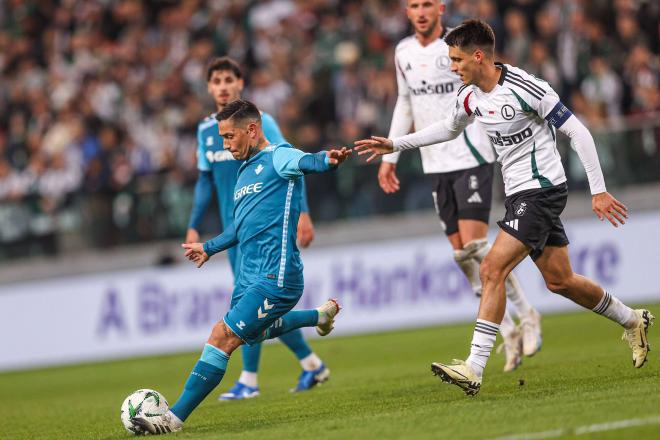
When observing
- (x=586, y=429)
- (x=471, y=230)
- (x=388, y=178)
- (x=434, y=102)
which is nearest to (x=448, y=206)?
(x=471, y=230)

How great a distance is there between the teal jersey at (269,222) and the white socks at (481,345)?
4.12ft

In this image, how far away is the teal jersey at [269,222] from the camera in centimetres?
765

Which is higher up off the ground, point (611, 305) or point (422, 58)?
point (422, 58)

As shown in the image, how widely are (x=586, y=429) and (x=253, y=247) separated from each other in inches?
107

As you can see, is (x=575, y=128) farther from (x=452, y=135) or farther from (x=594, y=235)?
(x=594, y=235)

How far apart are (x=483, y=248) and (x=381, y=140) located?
2094 millimetres

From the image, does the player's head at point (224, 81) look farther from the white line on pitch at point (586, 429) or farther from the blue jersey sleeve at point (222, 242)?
the white line on pitch at point (586, 429)

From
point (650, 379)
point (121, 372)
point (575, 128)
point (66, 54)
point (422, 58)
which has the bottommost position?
point (121, 372)

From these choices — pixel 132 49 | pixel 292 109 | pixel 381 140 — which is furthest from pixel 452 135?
pixel 132 49

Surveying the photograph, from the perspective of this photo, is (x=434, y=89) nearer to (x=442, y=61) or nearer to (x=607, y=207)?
(x=442, y=61)

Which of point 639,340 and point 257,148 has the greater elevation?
point 257,148

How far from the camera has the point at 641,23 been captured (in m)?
15.8

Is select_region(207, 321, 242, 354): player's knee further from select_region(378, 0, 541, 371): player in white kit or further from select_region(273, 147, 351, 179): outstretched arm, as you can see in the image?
select_region(378, 0, 541, 371): player in white kit

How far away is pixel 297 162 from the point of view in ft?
24.8
